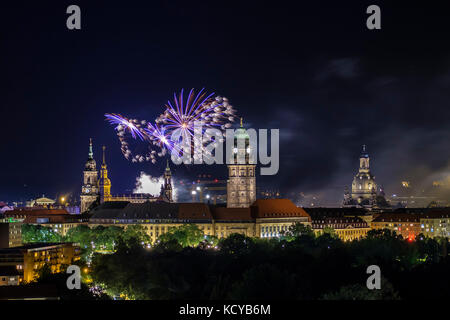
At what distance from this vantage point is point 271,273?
72062 mm

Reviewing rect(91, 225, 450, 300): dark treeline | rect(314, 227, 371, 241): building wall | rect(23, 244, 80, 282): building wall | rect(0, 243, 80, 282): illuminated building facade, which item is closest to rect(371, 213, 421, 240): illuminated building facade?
rect(314, 227, 371, 241): building wall

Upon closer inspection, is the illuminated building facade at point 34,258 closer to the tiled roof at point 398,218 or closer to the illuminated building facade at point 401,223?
the illuminated building facade at point 401,223

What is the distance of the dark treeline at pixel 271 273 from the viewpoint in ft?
234

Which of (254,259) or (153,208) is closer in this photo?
(254,259)

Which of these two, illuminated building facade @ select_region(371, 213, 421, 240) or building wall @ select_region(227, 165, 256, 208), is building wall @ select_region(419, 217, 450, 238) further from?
building wall @ select_region(227, 165, 256, 208)

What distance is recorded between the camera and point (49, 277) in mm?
95188

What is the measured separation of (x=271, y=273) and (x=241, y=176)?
87.8 metres

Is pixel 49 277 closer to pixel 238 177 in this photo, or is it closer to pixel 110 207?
pixel 238 177

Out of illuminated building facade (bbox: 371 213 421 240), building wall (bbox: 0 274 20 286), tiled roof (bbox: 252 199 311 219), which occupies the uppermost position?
tiled roof (bbox: 252 199 311 219)

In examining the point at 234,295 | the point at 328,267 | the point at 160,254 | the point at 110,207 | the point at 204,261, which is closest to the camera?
the point at 234,295

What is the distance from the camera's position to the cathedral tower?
15900cm

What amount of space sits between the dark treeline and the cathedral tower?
42.8m
